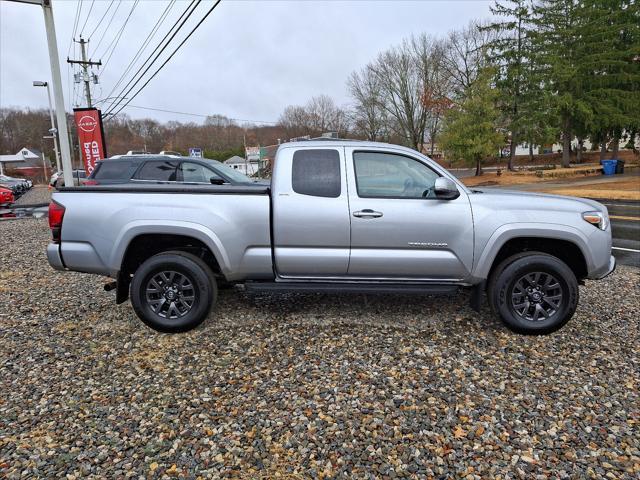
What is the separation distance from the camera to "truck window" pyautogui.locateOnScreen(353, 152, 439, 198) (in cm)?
404

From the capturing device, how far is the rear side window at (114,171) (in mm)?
9242

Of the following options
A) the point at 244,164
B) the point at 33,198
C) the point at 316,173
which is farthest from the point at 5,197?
the point at 244,164

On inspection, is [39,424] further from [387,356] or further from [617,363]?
[617,363]

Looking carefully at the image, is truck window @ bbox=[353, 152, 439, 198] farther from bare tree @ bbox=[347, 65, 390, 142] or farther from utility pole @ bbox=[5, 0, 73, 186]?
bare tree @ bbox=[347, 65, 390, 142]

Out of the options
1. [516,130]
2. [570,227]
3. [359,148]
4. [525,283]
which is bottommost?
[525,283]

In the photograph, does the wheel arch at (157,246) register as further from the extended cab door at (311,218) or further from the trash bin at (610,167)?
the trash bin at (610,167)

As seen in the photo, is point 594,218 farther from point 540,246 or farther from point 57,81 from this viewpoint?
point 57,81

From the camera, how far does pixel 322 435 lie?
2.64 m

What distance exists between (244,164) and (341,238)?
67.9m

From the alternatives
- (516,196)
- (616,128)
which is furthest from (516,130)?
(516,196)

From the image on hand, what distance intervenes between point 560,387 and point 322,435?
72.8 inches

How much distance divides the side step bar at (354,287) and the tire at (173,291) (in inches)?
18.0

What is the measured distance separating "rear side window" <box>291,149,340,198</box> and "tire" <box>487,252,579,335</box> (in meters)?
1.75

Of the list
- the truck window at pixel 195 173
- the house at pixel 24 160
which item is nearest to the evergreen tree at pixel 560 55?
the truck window at pixel 195 173
